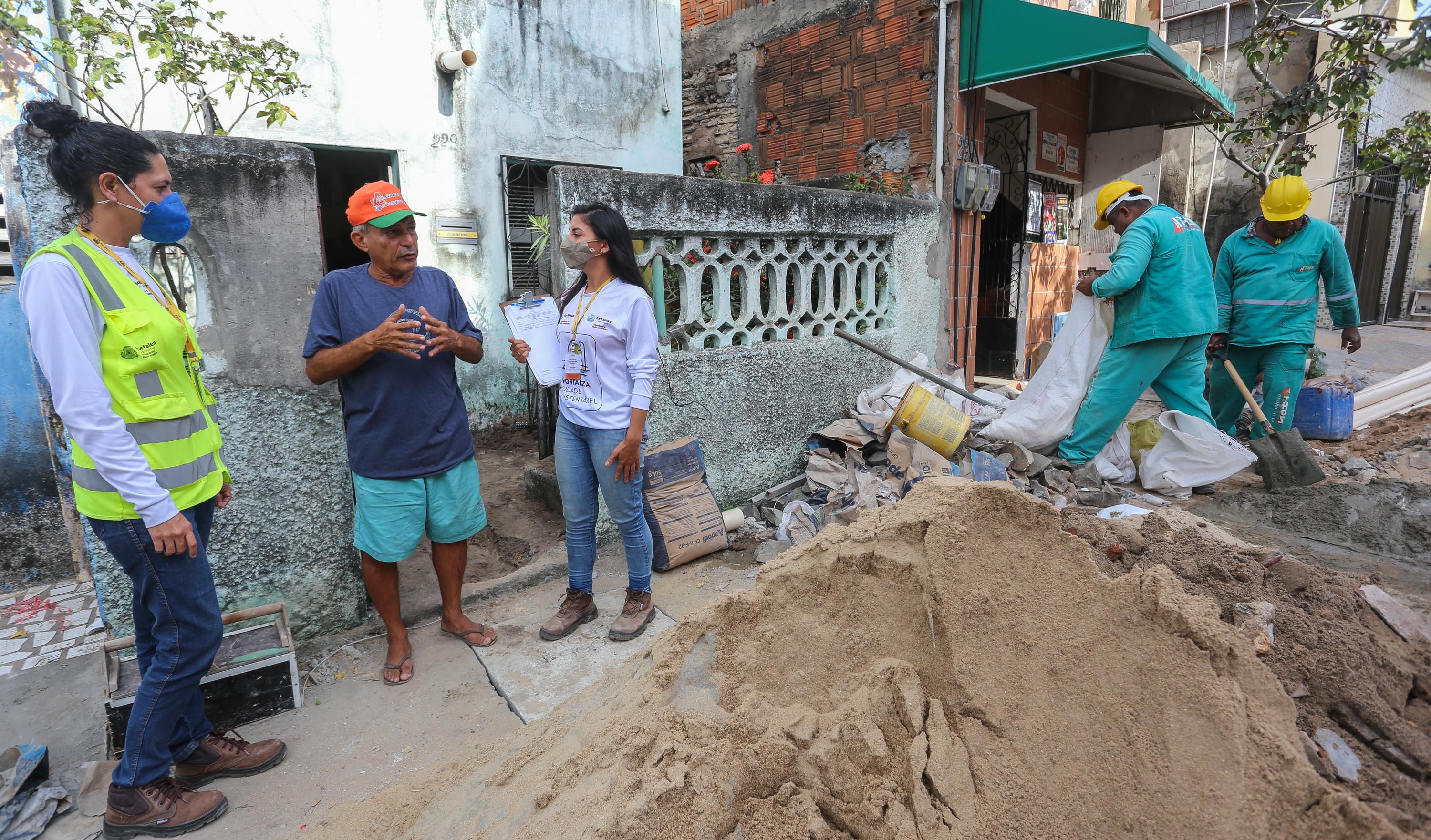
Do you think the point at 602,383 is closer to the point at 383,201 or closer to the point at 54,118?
the point at 383,201

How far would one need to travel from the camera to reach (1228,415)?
17.4ft

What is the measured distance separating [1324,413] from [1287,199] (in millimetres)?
1930

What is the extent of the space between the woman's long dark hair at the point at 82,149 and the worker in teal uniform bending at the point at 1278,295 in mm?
5837

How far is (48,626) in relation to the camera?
3.42m

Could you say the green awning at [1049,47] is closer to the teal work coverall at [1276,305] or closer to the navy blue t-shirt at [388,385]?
the teal work coverall at [1276,305]

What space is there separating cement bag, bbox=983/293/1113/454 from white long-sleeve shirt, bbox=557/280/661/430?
Answer: 3082 mm

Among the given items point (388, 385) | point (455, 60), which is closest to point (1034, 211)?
point (455, 60)

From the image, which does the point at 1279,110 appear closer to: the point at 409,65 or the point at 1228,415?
the point at 1228,415

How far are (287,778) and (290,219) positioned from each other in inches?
77.9

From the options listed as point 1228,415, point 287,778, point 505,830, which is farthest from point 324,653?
point 1228,415

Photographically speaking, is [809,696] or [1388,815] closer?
[1388,815]

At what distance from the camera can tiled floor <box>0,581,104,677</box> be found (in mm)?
3123

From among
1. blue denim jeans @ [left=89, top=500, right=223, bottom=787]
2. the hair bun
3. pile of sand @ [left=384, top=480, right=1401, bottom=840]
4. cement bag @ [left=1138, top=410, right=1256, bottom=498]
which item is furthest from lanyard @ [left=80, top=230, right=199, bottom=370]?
cement bag @ [left=1138, top=410, right=1256, bottom=498]

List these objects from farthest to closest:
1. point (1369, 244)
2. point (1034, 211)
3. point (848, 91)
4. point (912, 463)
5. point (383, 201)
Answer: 1. point (1369, 244)
2. point (1034, 211)
3. point (848, 91)
4. point (912, 463)
5. point (383, 201)
